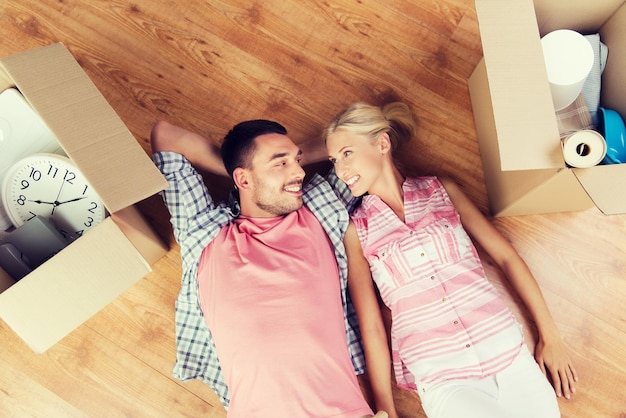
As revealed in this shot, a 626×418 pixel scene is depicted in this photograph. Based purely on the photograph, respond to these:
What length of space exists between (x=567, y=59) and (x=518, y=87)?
273 mm

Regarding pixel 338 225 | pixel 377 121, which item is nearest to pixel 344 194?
pixel 338 225

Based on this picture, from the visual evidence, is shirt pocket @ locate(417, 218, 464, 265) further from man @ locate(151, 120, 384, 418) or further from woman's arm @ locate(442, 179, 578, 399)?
man @ locate(151, 120, 384, 418)

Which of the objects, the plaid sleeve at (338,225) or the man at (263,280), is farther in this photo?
the plaid sleeve at (338,225)

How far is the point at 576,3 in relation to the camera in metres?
1.18

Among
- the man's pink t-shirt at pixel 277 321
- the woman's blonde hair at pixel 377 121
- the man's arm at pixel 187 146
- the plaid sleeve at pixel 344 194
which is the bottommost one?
the man's pink t-shirt at pixel 277 321

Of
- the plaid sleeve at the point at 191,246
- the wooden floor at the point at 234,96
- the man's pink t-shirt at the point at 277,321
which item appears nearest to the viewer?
the man's pink t-shirt at the point at 277,321

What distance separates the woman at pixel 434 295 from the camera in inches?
44.6

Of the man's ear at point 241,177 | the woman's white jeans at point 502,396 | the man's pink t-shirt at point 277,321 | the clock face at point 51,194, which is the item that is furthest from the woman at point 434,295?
the clock face at point 51,194

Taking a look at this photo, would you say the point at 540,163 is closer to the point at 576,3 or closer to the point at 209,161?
the point at 576,3

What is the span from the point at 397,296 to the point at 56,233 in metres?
0.89

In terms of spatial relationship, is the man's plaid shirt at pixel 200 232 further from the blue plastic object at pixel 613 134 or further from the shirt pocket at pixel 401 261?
the blue plastic object at pixel 613 134

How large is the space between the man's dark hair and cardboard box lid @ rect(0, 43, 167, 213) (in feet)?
1.04

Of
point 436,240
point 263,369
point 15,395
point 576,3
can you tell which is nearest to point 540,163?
point 436,240

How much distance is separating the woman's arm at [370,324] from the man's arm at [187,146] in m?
0.44
